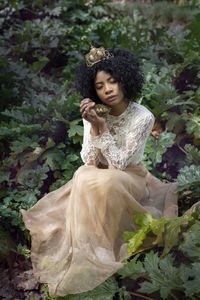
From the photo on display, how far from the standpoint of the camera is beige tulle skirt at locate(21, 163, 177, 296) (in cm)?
223

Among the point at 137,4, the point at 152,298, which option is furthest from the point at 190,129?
the point at 137,4

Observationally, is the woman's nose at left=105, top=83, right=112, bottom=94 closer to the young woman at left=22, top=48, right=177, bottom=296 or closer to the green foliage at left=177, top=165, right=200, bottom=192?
the young woman at left=22, top=48, right=177, bottom=296

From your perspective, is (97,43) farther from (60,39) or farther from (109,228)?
(109,228)

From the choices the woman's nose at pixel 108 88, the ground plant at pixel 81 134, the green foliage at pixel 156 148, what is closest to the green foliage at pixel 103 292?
the ground plant at pixel 81 134

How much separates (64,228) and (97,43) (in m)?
3.56

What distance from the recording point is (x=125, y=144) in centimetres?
256

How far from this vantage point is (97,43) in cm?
537

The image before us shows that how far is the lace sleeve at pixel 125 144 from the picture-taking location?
97.7 inches

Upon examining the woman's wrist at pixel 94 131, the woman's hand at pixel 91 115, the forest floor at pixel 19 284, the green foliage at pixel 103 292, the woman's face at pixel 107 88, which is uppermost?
the woman's face at pixel 107 88

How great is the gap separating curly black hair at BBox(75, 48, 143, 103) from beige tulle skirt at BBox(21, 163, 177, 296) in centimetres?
57

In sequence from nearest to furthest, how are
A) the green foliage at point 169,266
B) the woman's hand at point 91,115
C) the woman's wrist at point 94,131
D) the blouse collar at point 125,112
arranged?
the green foliage at point 169,266, the woman's hand at point 91,115, the woman's wrist at point 94,131, the blouse collar at point 125,112

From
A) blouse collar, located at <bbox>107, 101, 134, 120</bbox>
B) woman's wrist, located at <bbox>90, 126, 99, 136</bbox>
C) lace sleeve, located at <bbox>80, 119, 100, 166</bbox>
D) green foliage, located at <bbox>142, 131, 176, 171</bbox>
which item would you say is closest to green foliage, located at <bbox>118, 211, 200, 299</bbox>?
lace sleeve, located at <bbox>80, 119, 100, 166</bbox>

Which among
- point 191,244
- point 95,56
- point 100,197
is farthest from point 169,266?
point 95,56

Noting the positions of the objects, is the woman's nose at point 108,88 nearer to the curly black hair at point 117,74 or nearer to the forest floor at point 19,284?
the curly black hair at point 117,74
